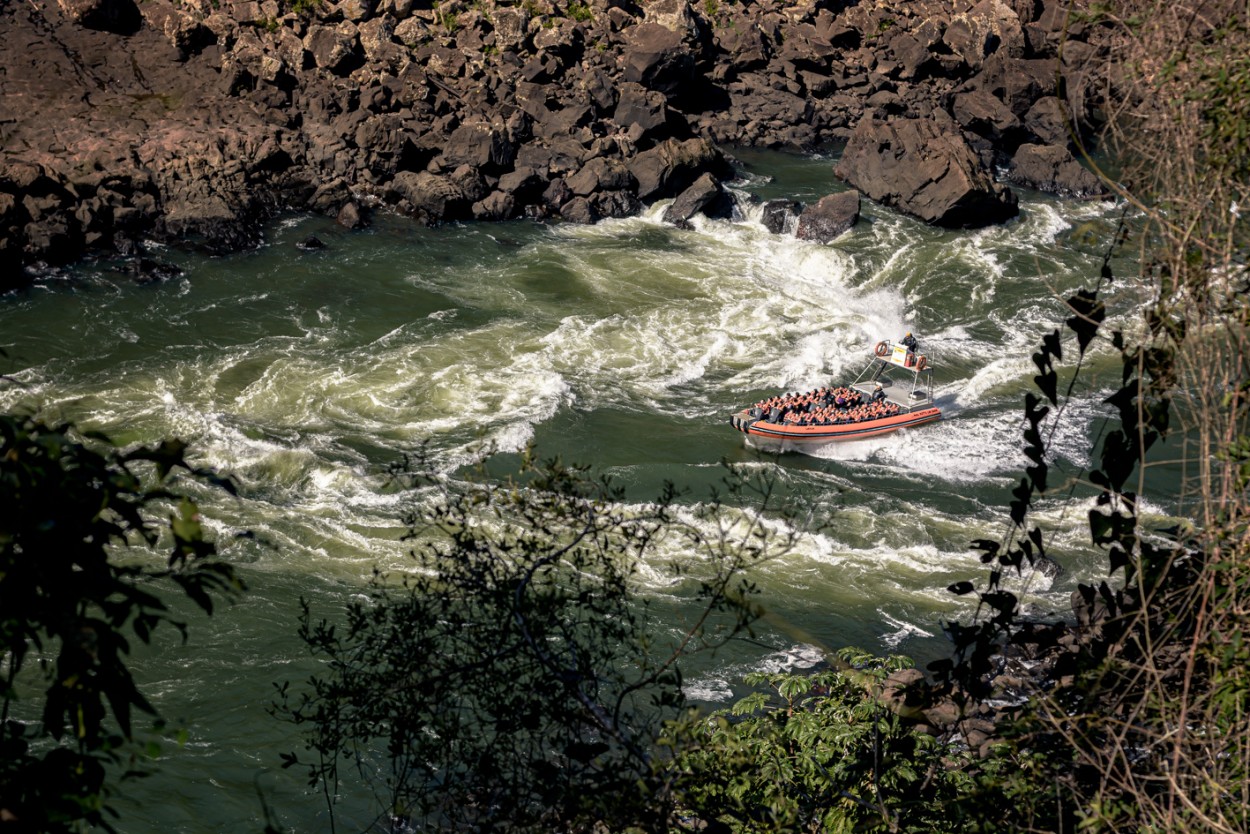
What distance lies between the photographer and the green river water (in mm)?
15109

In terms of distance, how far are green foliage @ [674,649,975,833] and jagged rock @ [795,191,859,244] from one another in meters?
23.5

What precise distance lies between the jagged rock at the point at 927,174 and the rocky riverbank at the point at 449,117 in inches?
2.7

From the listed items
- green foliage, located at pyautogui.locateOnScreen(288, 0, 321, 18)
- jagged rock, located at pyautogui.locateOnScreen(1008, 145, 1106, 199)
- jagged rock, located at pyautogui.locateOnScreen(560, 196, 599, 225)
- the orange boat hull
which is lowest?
the orange boat hull

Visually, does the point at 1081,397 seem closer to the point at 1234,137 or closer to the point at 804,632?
the point at 804,632

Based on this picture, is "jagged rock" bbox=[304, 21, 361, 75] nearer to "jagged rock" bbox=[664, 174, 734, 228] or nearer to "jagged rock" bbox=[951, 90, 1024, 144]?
"jagged rock" bbox=[664, 174, 734, 228]

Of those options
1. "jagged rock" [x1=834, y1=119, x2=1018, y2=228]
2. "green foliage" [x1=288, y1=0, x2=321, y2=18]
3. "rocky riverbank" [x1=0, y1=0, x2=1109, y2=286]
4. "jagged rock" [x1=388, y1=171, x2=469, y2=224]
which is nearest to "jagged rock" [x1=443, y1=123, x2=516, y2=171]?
"rocky riverbank" [x1=0, y1=0, x2=1109, y2=286]

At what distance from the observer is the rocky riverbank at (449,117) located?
93.0ft

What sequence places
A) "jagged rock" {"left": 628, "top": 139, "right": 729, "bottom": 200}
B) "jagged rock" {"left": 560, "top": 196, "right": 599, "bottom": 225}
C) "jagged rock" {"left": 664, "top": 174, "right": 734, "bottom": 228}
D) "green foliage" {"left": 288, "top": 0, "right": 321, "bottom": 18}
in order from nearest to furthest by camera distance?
1. "jagged rock" {"left": 560, "top": 196, "right": 599, "bottom": 225}
2. "jagged rock" {"left": 664, "top": 174, "right": 734, "bottom": 228}
3. "jagged rock" {"left": 628, "top": 139, "right": 729, "bottom": 200}
4. "green foliage" {"left": 288, "top": 0, "right": 321, "bottom": 18}

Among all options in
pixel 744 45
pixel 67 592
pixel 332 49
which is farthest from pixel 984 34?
pixel 67 592

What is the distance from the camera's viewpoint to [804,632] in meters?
16.0

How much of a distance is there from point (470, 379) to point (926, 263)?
13.7m

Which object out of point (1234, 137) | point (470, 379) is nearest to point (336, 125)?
point (470, 379)

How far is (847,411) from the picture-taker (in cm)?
2225

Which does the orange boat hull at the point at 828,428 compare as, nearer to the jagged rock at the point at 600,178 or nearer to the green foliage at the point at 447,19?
the jagged rock at the point at 600,178
